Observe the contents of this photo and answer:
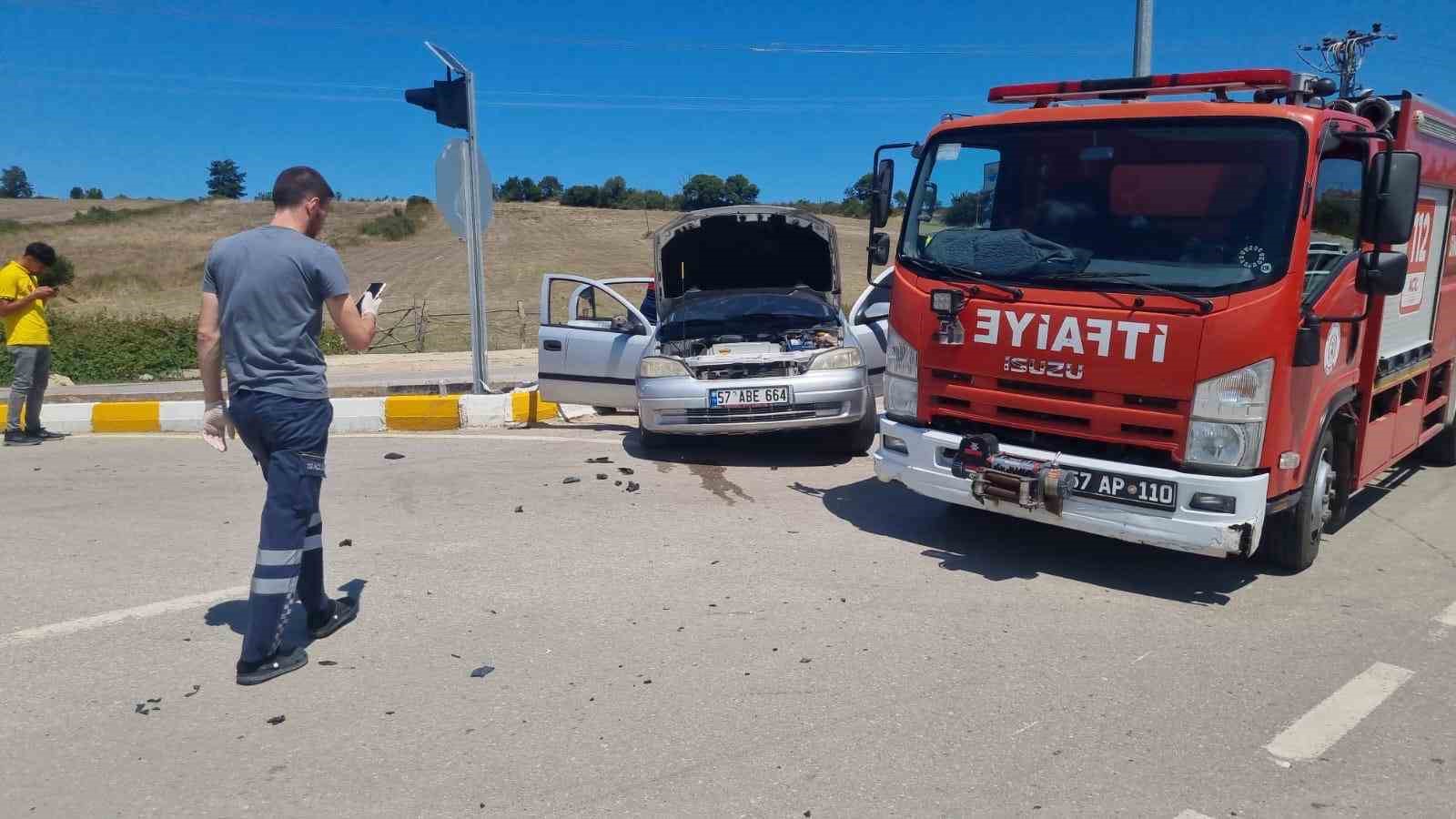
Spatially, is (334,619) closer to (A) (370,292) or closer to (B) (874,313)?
(A) (370,292)

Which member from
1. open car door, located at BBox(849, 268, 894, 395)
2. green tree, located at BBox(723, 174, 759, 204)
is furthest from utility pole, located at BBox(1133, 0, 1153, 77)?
green tree, located at BBox(723, 174, 759, 204)

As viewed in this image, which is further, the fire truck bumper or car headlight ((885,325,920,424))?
car headlight ((885,325,920,424))

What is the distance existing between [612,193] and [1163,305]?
90163 millimetres

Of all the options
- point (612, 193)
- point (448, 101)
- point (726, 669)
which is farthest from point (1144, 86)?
point (612, 193)

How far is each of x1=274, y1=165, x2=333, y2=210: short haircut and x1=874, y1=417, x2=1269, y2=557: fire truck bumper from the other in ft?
11.1

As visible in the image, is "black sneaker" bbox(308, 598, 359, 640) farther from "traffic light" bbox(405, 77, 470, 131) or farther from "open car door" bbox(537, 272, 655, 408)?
"traffic light" bbox(405, 77, 470, 131)

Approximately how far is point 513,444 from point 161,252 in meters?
55.0

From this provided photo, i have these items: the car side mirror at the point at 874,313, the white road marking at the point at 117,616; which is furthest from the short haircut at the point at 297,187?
the car side mirror at the point at 874,313

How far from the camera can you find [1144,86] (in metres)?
5.80

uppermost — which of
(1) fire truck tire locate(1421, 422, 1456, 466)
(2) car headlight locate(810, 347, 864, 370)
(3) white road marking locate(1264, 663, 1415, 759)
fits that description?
(2) car headlight locate(810, 347, 864, 370)

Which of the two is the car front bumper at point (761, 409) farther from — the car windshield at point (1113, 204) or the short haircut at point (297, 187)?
the short haircut at point (297, 187)

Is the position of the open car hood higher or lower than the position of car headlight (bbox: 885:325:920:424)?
higher

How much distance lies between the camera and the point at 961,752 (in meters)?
3.60

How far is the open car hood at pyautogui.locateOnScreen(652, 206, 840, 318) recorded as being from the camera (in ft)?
32.6
